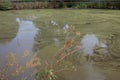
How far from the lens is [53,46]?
6.20 m

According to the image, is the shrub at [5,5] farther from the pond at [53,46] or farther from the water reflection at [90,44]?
the water reflection at [90,44]

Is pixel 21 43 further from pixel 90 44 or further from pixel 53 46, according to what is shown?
pixel 90 44

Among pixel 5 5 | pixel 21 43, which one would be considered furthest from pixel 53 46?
pixel 5 5

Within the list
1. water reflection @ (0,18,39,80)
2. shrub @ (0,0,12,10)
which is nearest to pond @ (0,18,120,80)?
water reflection @ (0,18,39,80)

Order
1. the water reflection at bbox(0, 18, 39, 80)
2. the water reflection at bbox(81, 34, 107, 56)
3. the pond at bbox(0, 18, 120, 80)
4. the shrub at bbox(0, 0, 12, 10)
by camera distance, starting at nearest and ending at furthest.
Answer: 1. the pond at bbox(0, 18, 120, 80)
2. the water reflection at bbox(0, 18, 39, 80)
3. the water reflection at bbox(81, 34, 107, 56)
4. the shrub at bbox(0, 0, 12, 10)

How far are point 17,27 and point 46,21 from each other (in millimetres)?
1568

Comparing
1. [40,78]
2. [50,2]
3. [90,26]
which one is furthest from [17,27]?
[50,2]

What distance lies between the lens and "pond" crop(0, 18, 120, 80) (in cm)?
424

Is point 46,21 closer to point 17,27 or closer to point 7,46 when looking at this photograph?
point 17,27

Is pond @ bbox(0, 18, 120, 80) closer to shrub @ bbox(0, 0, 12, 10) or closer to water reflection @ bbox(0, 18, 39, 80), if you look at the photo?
water reflection @ bbox(0, 18, 39, 80)

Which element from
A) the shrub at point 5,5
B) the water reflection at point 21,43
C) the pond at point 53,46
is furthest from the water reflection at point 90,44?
the shrub at point 5,5

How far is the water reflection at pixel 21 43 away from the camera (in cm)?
558

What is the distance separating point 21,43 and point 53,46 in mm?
937

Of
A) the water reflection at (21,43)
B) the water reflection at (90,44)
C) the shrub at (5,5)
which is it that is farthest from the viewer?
the shrub at (5,5)
